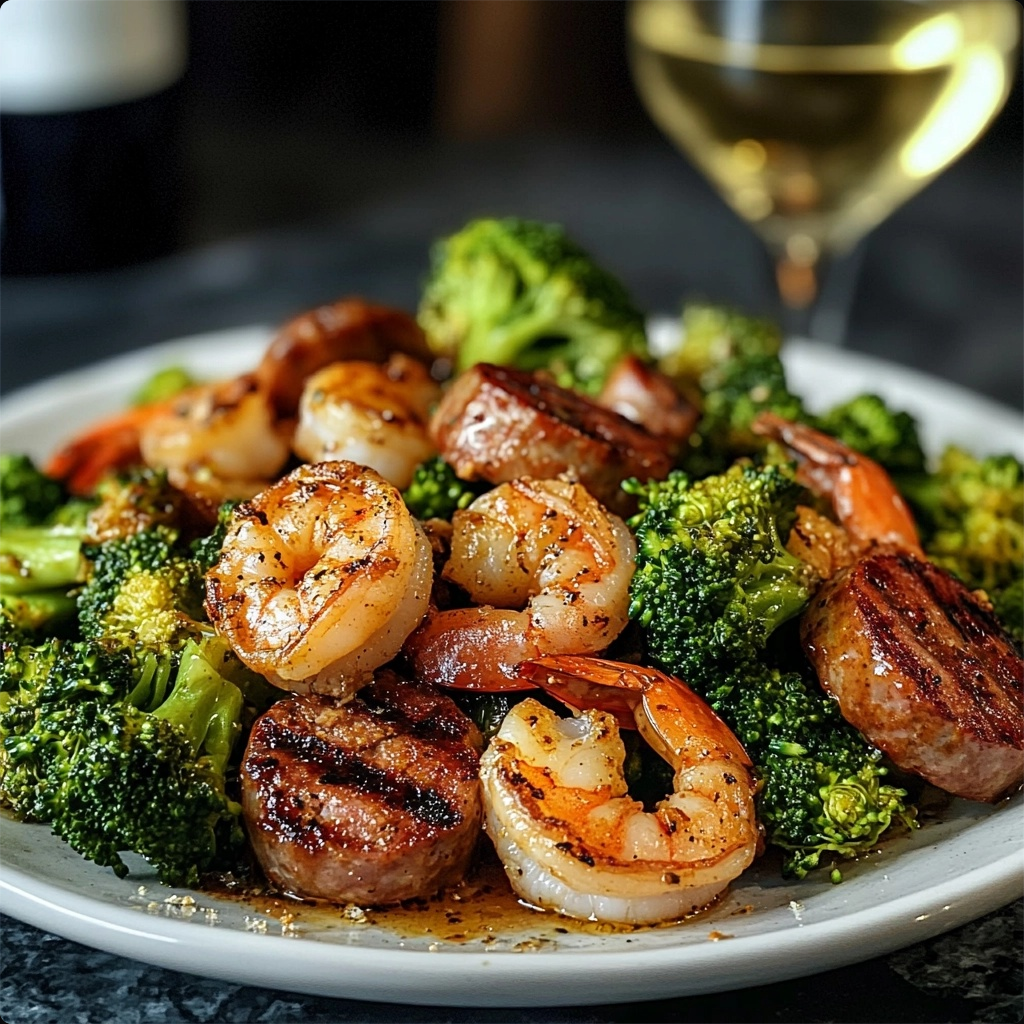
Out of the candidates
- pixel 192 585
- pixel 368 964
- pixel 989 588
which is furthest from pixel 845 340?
pixel 368 964

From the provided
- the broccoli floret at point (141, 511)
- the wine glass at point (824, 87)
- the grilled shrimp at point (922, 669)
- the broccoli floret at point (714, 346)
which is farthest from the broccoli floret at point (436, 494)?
the wine glass at point (824, 87)

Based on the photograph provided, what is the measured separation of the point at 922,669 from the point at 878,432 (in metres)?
1.19

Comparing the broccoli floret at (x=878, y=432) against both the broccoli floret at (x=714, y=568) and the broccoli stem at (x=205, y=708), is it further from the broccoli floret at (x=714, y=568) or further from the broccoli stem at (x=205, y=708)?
the broccoli stem at (x=205, y=708)

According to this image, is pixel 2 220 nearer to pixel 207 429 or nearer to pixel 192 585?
pixel 207 429

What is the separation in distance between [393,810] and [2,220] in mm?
4887

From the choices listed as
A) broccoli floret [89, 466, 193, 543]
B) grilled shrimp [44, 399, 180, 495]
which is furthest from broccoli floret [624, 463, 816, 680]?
grilled shrimp [44, 399, 180, 495]

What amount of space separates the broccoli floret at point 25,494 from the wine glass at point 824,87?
2762mm

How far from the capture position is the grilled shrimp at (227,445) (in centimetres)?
337

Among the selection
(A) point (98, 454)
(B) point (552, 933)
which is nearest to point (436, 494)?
(B) point (552, 933)

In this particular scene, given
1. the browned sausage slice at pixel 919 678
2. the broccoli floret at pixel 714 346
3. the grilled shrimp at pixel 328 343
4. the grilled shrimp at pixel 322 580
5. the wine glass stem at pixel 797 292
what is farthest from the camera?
the wine glass stem at pixel 797 292

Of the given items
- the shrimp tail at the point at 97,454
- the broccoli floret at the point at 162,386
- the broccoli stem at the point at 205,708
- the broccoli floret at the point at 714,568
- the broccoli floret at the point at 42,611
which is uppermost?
the broccoli floret at the point at 714,568

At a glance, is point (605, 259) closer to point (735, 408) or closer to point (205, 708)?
point (735, 408)

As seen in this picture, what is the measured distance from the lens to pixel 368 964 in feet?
7.04

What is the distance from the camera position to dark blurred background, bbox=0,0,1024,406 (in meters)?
6.72
